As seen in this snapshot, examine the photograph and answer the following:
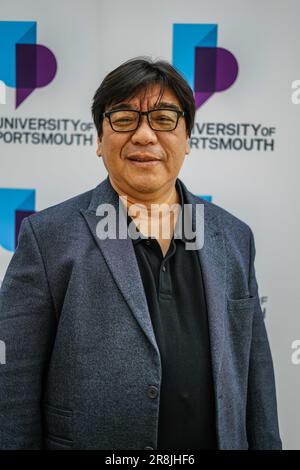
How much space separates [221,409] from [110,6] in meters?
1.33

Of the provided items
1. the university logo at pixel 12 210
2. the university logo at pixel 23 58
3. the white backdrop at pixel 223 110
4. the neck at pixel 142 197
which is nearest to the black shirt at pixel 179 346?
the neck at pixel 142 197

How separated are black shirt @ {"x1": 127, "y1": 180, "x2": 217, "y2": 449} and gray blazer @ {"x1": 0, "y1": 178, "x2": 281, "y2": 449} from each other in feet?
0.09

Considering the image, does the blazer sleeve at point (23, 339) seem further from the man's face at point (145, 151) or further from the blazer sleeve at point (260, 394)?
the blazer sleeve at point (260, 394)

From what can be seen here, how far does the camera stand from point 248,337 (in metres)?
1.29

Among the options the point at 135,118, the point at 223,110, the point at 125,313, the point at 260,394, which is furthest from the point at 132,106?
the point at 260,394

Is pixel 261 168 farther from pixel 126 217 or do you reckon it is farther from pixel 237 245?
pixel 126 217

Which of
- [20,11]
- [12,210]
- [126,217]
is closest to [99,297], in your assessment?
[126,217]

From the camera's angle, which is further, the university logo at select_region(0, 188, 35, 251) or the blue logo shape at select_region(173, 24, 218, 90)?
the university logo at select_region(0, 188, 35, 251)

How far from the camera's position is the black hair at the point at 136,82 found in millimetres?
1163

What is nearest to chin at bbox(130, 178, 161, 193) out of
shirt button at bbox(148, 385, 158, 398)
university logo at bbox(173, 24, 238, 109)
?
shirt button at bbox(148, 385, 158, 398)

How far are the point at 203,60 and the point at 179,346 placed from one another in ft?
3.32

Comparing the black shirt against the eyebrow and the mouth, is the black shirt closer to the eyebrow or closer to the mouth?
the mouth

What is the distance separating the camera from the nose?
1165 mm

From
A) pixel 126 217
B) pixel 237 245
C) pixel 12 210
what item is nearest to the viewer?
pixel 126 217
